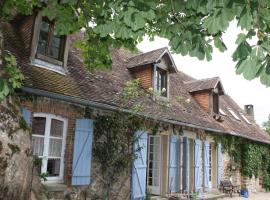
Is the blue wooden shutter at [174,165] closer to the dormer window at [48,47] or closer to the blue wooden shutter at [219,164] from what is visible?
the blue wooden shutter at [219,164]

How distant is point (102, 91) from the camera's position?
32.2 feet

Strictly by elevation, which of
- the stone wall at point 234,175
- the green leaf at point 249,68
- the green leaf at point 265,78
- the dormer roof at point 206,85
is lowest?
the stone wall at point 234,175

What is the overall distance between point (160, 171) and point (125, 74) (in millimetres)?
4015

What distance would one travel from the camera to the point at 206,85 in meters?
16.3

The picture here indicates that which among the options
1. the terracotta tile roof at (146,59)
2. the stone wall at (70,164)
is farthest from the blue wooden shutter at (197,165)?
the stone wall at (70,164)

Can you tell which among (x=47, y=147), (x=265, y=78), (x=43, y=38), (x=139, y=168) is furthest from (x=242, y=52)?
(x=139, y=168)

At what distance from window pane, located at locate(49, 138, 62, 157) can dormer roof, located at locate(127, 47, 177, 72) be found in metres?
5.44

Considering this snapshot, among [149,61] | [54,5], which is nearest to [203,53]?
[54,5]

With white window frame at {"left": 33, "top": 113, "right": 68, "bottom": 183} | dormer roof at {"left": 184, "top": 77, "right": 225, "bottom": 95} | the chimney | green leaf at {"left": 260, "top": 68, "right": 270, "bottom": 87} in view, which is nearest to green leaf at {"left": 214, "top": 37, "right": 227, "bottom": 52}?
green leaf at {"left": 260, "top": 68, "right": 270, "bottom": 87}

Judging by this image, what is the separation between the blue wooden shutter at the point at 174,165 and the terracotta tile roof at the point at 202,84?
469 cm

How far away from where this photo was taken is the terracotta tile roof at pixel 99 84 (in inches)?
318

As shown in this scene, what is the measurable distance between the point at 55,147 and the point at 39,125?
729 mm

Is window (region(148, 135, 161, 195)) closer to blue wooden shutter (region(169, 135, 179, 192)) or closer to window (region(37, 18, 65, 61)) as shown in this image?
blue wooden shutter (region(169, 135, 179, 192))

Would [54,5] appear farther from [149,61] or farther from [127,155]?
[149,61]
